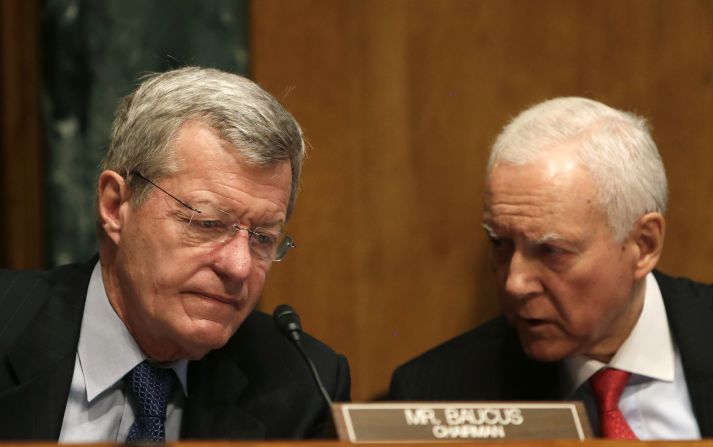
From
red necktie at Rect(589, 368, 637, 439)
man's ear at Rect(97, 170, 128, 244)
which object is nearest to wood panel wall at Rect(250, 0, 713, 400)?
red necktie at Rect(589, 368, 637, 439)

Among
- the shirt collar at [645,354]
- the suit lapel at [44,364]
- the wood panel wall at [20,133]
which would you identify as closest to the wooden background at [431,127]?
the shirt collar at [645,354]

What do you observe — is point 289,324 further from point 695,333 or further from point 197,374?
point 695,333

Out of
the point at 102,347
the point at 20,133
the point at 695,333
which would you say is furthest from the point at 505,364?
the point at 20,133

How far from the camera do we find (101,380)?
2314 millimetres

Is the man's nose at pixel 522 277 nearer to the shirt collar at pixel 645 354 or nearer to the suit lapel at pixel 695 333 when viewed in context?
the shirt collar at pixel 645 354

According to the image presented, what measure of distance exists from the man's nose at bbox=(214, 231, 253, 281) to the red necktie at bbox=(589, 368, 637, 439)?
0.96 m

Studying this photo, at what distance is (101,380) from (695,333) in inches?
56.7

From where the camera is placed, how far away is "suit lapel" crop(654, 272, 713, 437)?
2.63 m

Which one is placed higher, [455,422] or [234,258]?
[234,258]

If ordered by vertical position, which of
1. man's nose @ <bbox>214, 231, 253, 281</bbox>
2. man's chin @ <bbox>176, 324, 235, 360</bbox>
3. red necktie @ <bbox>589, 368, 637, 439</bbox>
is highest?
man's nose @ <bbox>214, 231, 253, 281</bbox>

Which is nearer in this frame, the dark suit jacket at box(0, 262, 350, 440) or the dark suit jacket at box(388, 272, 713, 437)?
the dark suit jacket at box(0, 262, 350, 440)

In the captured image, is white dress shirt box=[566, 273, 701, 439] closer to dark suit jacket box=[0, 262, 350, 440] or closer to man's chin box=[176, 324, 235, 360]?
dark suit jacket box=[0, 262, 350, 440]

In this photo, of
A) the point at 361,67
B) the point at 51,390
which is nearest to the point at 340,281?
the point at 361,67

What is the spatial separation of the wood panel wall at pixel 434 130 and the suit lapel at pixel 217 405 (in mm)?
580
